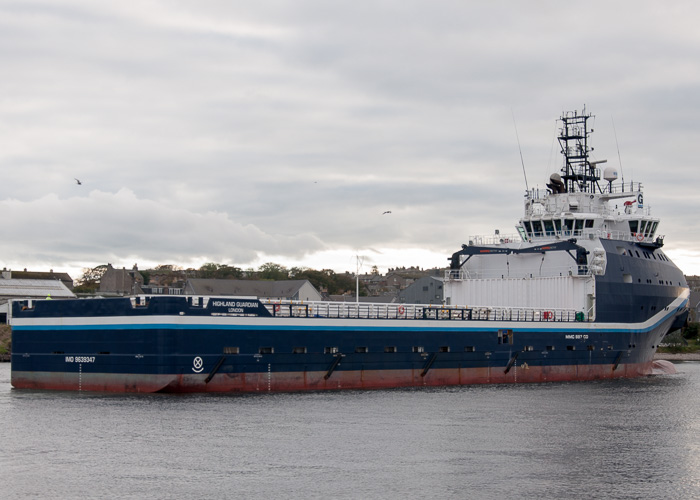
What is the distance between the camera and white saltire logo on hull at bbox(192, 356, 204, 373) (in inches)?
1474

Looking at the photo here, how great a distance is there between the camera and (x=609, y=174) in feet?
193

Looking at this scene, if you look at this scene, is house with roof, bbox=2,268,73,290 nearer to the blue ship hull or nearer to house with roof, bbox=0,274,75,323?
house with roof, bbox=0,274,75,323

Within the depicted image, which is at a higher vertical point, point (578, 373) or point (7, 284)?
point (7, 284)

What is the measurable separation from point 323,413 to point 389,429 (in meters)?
3.88

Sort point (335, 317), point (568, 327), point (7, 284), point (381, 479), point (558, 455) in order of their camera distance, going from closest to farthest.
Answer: point (381, 479) < point (558, 455) < point (335, 317) < point (568, 327) < point (7, 284)

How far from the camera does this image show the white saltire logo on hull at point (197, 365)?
37.4 meters

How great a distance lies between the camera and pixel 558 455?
26.5m

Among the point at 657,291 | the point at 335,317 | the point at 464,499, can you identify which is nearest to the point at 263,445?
the point at 464,499

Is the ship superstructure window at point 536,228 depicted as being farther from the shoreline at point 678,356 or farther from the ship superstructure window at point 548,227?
the shoreline at point 678,356

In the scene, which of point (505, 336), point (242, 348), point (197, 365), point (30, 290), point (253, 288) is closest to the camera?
point (197, 365)

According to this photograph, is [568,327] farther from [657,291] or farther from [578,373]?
[657,291]

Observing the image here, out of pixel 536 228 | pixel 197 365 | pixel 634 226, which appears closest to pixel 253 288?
pixel 536 228

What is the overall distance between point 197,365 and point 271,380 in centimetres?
367

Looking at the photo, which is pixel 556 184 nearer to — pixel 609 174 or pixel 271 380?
pixel 609 174
